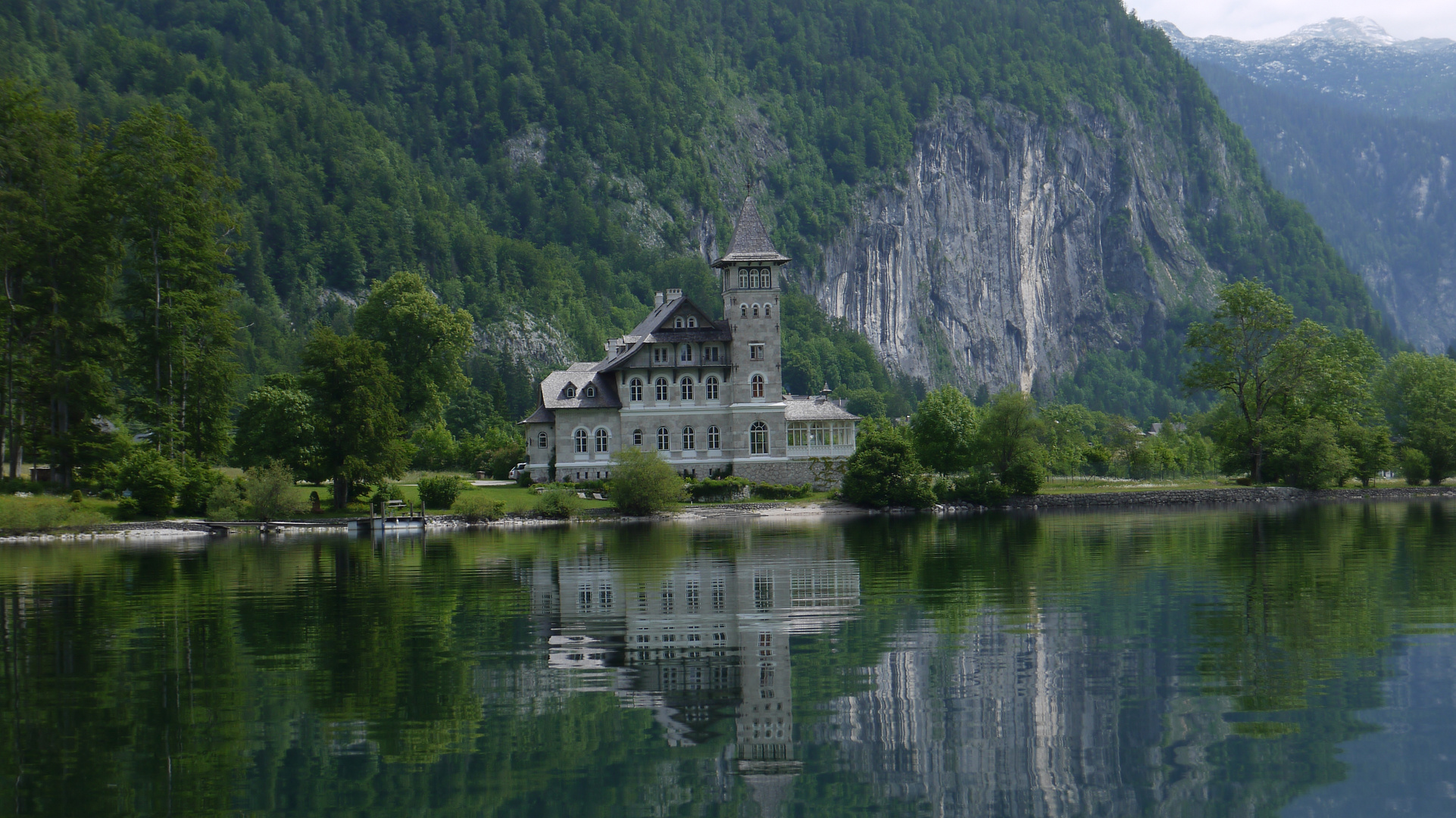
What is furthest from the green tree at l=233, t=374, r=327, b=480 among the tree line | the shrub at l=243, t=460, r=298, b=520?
the tree line

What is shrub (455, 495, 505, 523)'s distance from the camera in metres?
64.5

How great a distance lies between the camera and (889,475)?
7131 centimetres

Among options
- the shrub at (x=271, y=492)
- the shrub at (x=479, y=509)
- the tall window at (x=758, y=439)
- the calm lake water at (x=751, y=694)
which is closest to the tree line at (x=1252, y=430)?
the tall window at (x=758, y=439)

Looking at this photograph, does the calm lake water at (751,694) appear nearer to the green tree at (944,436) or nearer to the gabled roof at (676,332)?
the green tree at (944,436)

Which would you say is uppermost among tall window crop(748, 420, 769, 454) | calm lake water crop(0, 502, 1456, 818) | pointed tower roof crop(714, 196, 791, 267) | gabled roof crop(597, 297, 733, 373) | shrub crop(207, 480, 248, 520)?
pointed tower roof crop(714, 196, 791, 267)

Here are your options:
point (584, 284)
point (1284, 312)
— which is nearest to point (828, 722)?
point (1284, 312)

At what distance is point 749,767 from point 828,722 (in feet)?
6.18

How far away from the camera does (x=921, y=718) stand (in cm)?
1447

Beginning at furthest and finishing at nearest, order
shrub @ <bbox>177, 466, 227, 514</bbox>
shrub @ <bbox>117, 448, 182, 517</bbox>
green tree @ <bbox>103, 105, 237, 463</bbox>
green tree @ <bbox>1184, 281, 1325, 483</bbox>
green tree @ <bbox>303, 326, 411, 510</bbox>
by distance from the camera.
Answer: green tree @ <bbox>1184, 281, 1325, 483</bbox> → green tree @ <bbox>303, 326, 411, 510</bbox> → green tree @ <bbox>103, 105, 237, 463</bbox> → shrub @ <bbox>177, 466, 227, 514</bbox> → shrub @ <bbox>117, 448, 182, 517</bbox>

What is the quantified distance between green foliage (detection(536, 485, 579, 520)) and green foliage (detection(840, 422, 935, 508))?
15756 mm

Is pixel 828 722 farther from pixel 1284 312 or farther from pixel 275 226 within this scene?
pixel 275 226

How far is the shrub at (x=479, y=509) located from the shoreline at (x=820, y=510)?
0.90ft

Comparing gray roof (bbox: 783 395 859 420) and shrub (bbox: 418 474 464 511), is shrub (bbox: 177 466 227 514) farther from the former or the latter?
gray roof (bbox: 783 395 859 420)

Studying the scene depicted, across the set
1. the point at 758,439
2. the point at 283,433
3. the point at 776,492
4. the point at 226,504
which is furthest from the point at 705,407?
the point at 226,504
